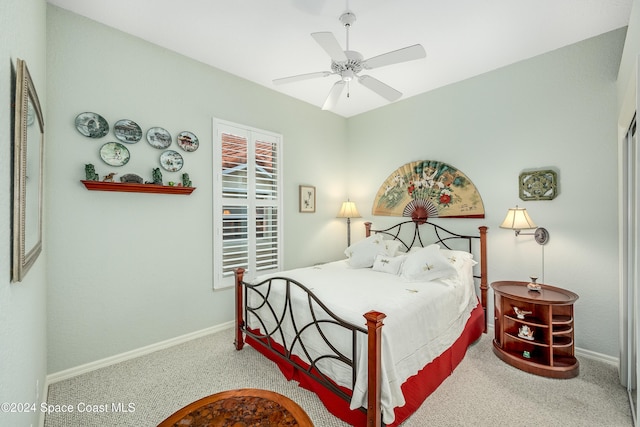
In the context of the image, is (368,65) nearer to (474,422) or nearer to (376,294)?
(376,294)

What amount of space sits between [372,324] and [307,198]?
282 cm

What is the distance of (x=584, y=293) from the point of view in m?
2.72

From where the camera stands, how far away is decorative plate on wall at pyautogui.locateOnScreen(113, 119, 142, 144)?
103 inches

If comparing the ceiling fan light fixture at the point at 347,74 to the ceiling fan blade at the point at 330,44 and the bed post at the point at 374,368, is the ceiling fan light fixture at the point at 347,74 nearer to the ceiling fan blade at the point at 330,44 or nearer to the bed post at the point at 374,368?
the ceiling fan blade at the point at 330,44

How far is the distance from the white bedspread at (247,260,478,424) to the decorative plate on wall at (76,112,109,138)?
2060 mm

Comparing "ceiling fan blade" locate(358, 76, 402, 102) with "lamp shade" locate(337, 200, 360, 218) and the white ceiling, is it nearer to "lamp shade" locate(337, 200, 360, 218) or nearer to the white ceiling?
the white ceiling

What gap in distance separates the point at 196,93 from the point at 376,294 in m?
2.85

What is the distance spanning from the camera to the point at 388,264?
319 cm

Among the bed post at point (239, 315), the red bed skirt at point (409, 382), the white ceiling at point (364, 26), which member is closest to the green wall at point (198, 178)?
the white ceiling at point (364, 26)

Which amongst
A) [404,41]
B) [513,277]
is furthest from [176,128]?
[513,277]

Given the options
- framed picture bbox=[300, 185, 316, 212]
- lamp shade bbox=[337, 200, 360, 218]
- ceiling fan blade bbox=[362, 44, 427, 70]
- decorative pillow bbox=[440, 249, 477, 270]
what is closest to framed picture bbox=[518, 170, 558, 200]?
decorative pillow bbox=[440, 249, 477, 270]

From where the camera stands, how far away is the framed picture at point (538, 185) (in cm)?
286

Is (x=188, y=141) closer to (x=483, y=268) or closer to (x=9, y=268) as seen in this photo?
(x=9, y=268)

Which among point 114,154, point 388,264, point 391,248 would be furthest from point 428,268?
point 114,154
